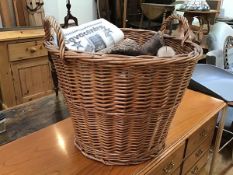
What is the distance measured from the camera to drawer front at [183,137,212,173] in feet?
3.33

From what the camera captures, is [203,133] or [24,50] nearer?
[203,133]

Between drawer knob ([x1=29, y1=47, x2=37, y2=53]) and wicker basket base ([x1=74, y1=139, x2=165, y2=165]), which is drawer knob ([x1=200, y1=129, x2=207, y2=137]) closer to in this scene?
wicker basket base ([x1=74, y1=139, x2=165, y2=165])

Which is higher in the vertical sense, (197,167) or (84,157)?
(84,157)

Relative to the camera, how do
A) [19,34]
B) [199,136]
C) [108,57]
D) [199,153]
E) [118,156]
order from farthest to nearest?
[19,34]
[199,153]
[199,136]
[118,156]
[108,57]

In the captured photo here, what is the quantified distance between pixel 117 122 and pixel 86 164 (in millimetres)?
196

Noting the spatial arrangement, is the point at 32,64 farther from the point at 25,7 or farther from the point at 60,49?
the point at 60,49

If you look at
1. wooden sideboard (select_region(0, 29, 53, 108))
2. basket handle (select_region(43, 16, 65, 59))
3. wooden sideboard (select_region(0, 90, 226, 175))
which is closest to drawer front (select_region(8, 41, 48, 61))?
wooden sideboard (select_region(0, 29, 53, 108))

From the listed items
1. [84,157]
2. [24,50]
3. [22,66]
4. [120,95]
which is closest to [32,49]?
[24,50]

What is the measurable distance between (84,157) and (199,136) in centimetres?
54

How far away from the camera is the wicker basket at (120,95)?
20.2 inches

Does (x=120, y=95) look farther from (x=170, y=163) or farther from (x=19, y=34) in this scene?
(x=19, y=34)

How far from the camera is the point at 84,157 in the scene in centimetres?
71

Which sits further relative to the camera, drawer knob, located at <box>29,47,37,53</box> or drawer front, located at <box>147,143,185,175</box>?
drawer knob, located at <box>29,47,37,53</box>

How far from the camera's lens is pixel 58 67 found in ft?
1.94
